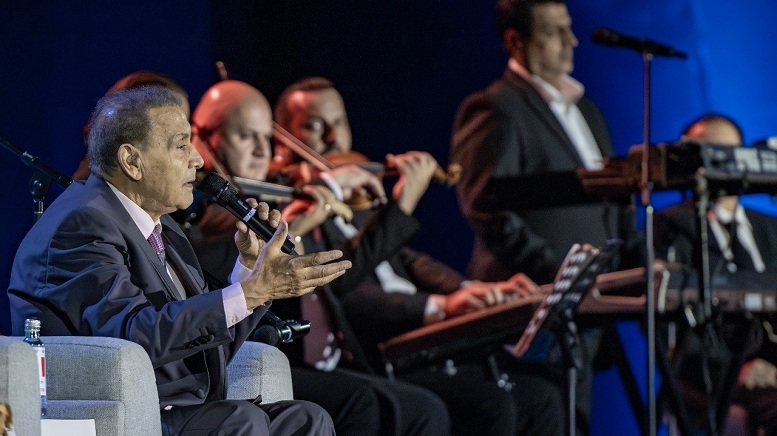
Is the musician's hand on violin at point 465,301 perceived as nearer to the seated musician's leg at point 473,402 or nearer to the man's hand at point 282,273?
the seated musician's leg at point 473,402

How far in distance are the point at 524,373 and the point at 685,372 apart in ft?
2.27

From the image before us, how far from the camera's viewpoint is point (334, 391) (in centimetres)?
333

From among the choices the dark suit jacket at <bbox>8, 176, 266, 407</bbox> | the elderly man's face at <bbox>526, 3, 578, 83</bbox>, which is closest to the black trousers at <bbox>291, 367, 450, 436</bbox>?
the dark suit jacket at <bbox>8, 176, 266, 407</bbox>

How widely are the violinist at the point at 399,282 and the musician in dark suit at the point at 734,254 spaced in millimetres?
750

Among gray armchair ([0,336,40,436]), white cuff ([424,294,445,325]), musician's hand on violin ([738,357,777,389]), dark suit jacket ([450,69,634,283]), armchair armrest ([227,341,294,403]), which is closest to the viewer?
gray armchair ([0,336,40,436])

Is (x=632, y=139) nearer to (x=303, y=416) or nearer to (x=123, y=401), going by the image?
(x=303, y=416)

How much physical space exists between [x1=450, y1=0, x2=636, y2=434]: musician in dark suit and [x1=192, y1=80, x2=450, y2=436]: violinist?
1.89ft

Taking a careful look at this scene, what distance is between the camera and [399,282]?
4004 mm

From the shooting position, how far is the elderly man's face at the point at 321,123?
4125 millimetres

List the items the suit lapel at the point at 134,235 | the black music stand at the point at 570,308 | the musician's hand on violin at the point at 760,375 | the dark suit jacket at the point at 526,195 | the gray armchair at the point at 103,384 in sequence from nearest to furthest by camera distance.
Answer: the gray armchair at the point at 103,384, the suit lapel at the point at 134,235, the black music stand at the point at 570,308, the dark suit jacket at the point at 526,195, the musician's hand on violin at the point at 760,375

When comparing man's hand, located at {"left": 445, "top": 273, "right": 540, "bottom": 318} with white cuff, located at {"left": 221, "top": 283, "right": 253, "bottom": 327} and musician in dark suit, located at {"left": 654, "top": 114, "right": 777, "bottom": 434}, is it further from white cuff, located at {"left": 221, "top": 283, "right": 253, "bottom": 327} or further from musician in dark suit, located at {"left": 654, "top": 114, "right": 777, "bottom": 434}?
white cuff, located at {"left": 221, "top": 283, "right": 253, "bottom": 327}

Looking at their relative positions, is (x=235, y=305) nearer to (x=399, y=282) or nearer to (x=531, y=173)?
(x=399, y=282)

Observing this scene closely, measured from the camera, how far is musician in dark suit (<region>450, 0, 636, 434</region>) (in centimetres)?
425

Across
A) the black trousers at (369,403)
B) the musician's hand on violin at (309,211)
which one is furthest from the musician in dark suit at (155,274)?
the musician's hand on violin at (309,211)
